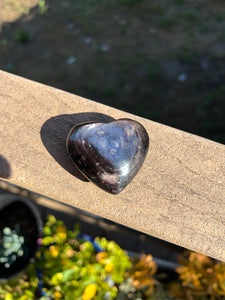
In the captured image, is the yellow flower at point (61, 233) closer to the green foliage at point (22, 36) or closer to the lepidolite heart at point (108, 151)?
the lepidolite heart at point (108, 151)

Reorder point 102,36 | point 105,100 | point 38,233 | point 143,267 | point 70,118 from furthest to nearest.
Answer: point 102,36 < point 105,100 < point 38,233 < point 143,267 < point 70,118

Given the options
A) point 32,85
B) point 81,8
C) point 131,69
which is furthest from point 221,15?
point 32,85

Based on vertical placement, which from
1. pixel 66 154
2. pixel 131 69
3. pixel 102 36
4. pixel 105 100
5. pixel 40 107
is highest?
pixel 40 107

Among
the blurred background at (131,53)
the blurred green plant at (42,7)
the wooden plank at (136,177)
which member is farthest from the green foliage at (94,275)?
the blurred green plant at (42,7)

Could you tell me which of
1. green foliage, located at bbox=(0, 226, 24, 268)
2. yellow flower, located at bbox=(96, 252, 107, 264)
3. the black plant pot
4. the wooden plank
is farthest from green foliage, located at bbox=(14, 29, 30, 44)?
yellow flower, located at bbox=(96, 252, 107, 264)

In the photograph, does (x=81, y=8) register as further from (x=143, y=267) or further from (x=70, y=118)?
(x=143, y=267)

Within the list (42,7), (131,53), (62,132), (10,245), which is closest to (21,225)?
(10,245)

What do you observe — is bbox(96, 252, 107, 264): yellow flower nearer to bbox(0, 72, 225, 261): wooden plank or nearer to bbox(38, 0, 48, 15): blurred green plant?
bbox(0, 72, 225, 261): wooden plank
